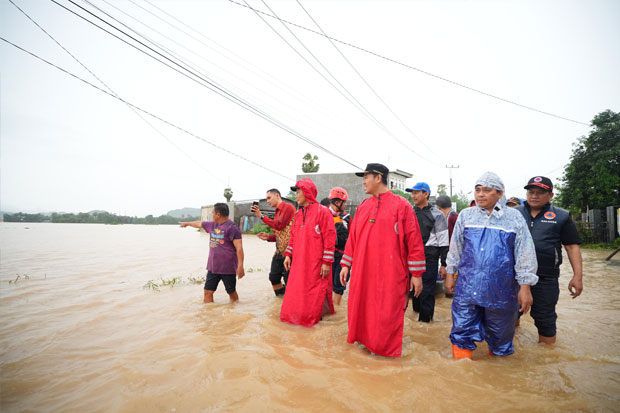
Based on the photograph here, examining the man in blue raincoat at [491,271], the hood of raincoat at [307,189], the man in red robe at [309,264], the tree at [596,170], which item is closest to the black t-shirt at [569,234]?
the man in blue raincoat at [491,271]

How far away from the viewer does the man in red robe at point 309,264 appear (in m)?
3.86

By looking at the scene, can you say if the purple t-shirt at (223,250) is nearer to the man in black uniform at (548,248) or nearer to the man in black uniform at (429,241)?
the man in black uniform at (429,241)

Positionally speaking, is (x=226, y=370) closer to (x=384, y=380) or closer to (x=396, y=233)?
(x=384, y=380)

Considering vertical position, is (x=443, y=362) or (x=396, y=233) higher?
(x=396, y=233)

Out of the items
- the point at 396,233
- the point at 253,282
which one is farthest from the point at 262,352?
the point at 253,282

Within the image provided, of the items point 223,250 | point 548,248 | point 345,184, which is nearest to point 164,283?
point 223,250

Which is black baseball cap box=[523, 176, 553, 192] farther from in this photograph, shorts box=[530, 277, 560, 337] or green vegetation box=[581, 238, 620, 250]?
green vegetation box=[581, 238, 620, 250]

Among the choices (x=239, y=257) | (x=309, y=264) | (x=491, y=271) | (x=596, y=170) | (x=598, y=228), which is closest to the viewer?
(x=491, y=271)

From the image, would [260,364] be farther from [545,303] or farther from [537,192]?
[537,192]

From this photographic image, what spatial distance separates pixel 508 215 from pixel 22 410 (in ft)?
13.0

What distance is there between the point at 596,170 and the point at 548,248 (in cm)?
2164

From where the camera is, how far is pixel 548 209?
3143 millimetres

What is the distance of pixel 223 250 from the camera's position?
4.67 m

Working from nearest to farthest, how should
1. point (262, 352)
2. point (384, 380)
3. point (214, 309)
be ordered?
point (384, 380) < point (262, 352) < point (214, 309)
